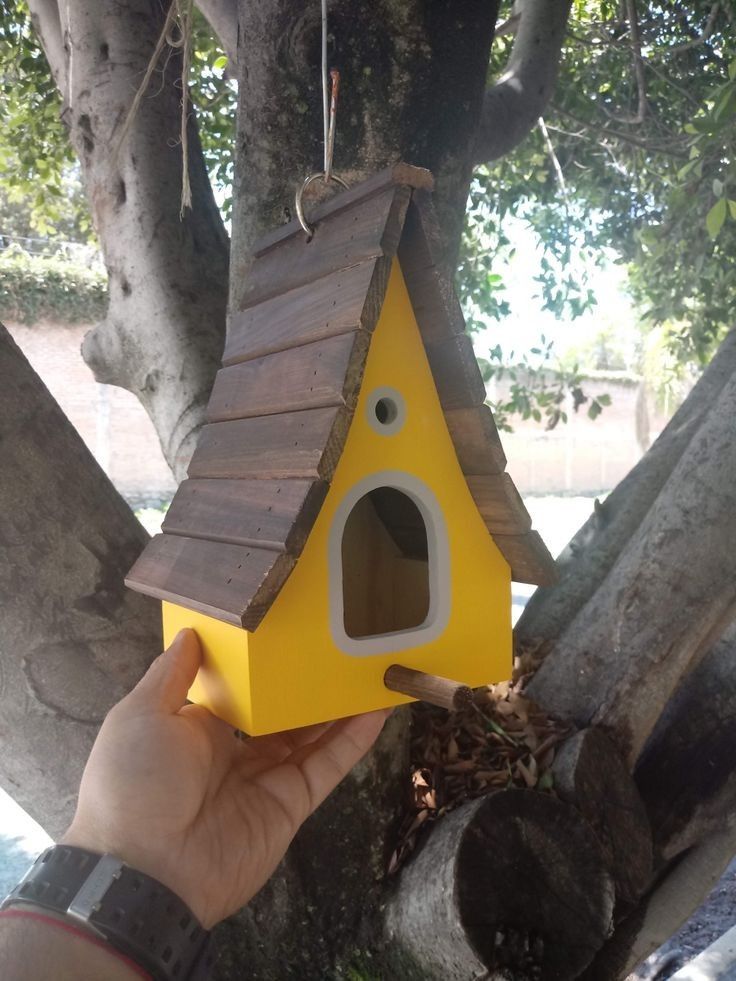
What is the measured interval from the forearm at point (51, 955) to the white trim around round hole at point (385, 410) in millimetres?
769

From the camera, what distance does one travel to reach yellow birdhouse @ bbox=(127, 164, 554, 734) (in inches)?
39.6

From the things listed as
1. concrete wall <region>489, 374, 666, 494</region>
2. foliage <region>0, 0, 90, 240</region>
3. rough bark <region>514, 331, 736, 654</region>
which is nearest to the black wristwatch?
rough bark <region>514, 331, 736, 654</region>

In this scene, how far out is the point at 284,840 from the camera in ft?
4.07

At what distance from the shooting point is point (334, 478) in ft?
3.59

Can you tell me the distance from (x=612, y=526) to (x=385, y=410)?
1221 mm

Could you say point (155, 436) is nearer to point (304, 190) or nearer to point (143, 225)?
point (143, 225)

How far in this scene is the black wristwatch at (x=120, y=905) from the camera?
0.97m

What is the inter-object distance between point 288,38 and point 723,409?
3.91 feet

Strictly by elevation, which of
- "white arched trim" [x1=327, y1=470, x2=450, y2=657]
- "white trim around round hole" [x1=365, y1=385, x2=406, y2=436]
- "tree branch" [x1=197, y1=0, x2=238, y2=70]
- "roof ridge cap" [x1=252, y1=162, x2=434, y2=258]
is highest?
"tree branch" [x1=197, y1=0, x2=238, y2=70]

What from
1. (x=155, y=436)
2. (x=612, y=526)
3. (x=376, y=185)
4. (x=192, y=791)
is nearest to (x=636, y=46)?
(x=612, y=526)

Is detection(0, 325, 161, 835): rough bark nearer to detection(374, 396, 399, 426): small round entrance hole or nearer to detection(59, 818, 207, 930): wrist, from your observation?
detection(59, 818, 207, 930): wrist

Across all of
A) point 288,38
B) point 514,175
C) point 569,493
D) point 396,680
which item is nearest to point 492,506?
point 396,680

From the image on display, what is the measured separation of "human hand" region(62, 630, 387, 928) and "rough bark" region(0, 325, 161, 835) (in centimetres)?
23

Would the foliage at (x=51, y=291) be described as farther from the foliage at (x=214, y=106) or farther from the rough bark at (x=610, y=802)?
the rough bark at (x=610, y=802)
